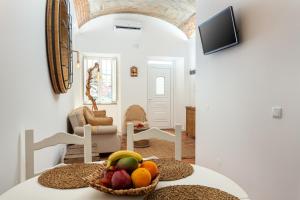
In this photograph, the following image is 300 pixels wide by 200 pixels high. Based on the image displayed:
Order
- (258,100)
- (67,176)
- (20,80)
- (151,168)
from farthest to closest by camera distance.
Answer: (258,100)
(20,80)
(67,176)
(151,168)

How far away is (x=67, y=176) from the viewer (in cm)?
118

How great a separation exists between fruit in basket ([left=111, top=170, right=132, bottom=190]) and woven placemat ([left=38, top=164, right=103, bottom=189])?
241 mm

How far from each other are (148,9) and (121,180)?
566 centimetres

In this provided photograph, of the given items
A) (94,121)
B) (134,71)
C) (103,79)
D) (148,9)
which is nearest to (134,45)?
(134,71)

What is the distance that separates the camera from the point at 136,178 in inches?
35.6

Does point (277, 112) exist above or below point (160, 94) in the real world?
below

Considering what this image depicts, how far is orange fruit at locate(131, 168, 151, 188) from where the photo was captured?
35.6 inches

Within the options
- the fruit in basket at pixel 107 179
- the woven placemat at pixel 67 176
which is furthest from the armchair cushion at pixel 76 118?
the fruit in basket at pixel 107 179

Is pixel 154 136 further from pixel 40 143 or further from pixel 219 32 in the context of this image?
pixel 219 32

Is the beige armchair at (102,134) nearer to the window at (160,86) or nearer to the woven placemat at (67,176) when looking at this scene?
the woven placemat at (67,176)

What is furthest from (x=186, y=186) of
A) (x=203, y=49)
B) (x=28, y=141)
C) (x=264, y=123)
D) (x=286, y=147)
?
(x=203, y=49)

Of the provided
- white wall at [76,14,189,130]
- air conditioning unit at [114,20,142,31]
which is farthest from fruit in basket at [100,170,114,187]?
air conditioning unit at [114,20,142,31]

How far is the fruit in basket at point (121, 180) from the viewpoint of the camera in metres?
0.90

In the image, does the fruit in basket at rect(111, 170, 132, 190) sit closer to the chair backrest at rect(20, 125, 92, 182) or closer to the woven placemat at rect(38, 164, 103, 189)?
the woven placemat at rect(38, 164, 103, 189)
